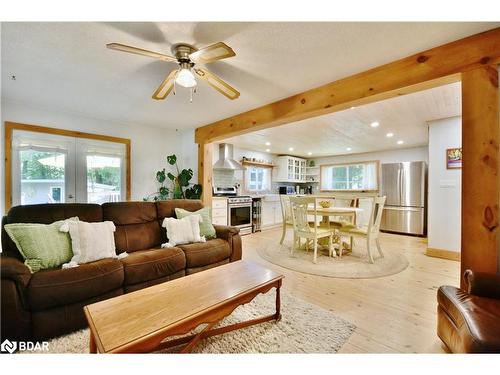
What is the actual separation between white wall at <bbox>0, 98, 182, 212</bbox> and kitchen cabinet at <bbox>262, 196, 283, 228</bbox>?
8.48 ft

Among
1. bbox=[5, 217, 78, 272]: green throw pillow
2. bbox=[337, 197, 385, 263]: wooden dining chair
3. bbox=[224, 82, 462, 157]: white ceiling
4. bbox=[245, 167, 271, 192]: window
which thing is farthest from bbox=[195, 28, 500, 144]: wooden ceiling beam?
bbox=[245, 167, 271, 192]: window

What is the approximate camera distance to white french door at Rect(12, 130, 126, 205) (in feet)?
9.89

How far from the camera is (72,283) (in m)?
1.58

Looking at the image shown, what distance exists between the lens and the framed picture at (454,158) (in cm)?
344

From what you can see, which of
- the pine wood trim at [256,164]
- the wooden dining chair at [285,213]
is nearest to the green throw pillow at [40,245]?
the wooden dining chair at [285,213]

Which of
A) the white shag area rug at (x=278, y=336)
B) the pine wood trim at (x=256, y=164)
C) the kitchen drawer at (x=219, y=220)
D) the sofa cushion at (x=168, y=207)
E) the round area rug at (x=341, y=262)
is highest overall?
the pine wood trim at (x=256, y=164)

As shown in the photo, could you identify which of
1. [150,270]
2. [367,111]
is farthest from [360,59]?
[150,270]

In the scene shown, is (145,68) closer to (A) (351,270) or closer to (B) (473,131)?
(B) (473,131)

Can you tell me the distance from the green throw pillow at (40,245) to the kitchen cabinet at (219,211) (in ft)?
9.62

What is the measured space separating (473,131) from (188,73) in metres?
2.22

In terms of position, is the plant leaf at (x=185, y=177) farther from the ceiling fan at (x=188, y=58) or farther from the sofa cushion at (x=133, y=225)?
the ceiling fan at (x=188, y=58)

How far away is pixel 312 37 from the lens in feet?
5.38

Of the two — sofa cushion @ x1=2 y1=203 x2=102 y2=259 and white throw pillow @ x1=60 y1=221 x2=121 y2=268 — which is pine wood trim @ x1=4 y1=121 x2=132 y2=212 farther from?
white throw pillow @ x1=60 y1=221 x2=121 y2=268

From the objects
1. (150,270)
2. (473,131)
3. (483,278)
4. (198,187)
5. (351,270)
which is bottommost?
(351,270)
